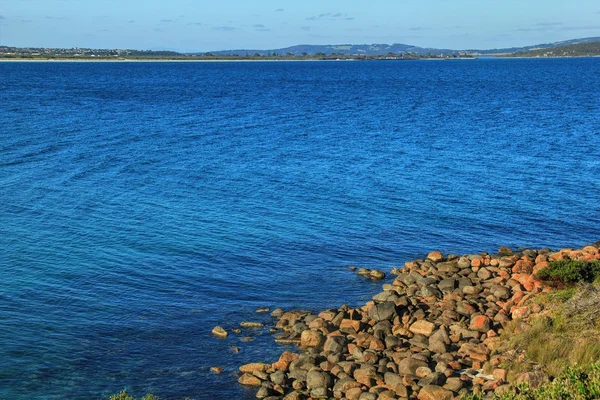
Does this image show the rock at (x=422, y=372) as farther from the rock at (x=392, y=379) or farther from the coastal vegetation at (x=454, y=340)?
the rock at (x=392, y=379)

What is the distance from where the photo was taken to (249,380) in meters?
18.4

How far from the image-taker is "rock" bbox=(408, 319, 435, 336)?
67.1 ft

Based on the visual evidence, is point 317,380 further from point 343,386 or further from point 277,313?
point 277,313

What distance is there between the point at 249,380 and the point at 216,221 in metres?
15.3

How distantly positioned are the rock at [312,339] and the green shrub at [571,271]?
7.52 meters

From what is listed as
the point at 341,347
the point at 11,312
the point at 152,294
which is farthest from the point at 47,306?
the point at 341,347

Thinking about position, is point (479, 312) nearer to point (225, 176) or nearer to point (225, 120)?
point (225, 176)

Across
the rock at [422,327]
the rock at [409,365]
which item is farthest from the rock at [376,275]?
the rock at [409,365]

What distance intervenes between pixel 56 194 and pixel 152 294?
49.5 ft

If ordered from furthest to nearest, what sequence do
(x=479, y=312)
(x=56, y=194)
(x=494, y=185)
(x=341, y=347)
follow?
(x=494, y=185) → (x=56, y=194) → (x=479, y=312) → (x=341, y=347)

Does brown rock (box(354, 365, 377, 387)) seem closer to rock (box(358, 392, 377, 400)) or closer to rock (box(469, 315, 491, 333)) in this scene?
rock (box(358, 392, 377, 400))

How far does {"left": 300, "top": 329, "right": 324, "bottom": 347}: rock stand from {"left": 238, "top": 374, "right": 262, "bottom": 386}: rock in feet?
8.12

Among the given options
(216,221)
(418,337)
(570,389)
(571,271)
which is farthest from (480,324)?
(216,221)

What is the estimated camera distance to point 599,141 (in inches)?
2250
